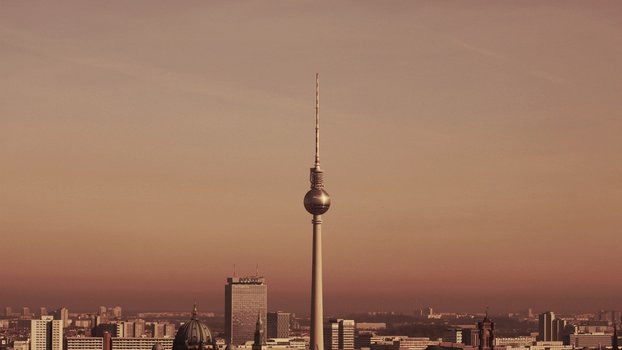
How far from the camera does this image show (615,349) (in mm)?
177125

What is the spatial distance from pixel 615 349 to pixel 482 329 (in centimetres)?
1521

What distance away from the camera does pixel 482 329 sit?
179 metres
